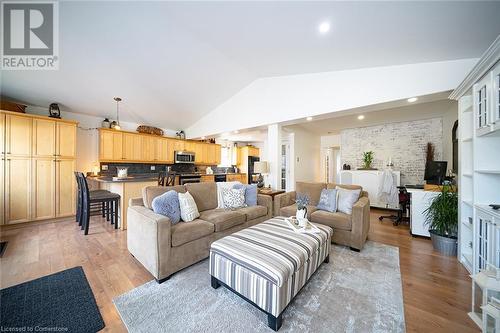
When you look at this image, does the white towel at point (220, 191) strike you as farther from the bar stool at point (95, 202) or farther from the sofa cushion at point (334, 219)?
the bar stool at point (95, 202)

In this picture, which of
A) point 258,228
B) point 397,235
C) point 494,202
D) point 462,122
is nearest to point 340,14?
point 462,122

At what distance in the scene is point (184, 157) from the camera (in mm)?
5977

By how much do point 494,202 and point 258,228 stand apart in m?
2.70

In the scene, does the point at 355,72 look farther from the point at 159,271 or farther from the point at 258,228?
the point at 159,271

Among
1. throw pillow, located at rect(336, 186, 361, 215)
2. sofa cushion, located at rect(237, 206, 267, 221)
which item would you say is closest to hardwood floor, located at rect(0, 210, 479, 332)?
throw pillow, located at rect(336, 186, 361, 215)

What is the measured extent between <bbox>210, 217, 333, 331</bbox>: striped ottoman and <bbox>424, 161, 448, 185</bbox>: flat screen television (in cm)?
330

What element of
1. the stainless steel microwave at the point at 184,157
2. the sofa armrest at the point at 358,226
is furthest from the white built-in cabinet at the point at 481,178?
the stainless steel microwave at the point at 184,157

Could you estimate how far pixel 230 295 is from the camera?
1713mm

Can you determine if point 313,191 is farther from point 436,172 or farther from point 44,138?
point 44,138

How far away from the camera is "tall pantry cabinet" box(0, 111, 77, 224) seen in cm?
328

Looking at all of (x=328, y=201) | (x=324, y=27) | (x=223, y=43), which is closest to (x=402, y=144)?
(x=328, y=201)

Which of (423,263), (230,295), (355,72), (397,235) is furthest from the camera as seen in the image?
(397,235)

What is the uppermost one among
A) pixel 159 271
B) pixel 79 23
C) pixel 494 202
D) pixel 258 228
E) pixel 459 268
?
pixel 79 23

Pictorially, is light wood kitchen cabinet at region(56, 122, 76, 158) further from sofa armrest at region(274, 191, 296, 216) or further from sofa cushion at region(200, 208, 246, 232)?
sofa armrest at region(274, 191, 296, 216)
